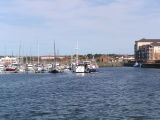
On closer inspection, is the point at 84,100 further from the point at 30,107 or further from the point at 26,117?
the point at 26,117

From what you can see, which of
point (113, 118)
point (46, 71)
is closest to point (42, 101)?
point (113, 118)

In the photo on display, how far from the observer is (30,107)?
33.1 meters

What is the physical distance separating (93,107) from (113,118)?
221 inches

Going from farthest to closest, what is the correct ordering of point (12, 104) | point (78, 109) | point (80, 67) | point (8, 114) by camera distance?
point (80, 67) → point (12, 104) → point (78, 109) → point (8, 114)

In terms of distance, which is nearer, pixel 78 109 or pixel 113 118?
pixel 113 118

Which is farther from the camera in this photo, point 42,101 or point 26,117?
point 42,101

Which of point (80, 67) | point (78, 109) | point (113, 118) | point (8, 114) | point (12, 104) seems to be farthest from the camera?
point (80, 67)

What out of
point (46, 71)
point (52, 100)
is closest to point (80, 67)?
point (46, 71)

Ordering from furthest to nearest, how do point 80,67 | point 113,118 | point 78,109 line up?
point 80,67
point 78,109
point 113,118

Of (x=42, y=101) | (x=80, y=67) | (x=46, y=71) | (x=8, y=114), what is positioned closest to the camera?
(x=8, y=114)

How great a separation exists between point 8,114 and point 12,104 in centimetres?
602

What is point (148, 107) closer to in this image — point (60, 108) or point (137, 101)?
point (137, 101)

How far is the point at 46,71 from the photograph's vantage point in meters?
115

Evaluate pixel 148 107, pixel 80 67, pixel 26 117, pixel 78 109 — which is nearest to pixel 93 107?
pixel 78 109
